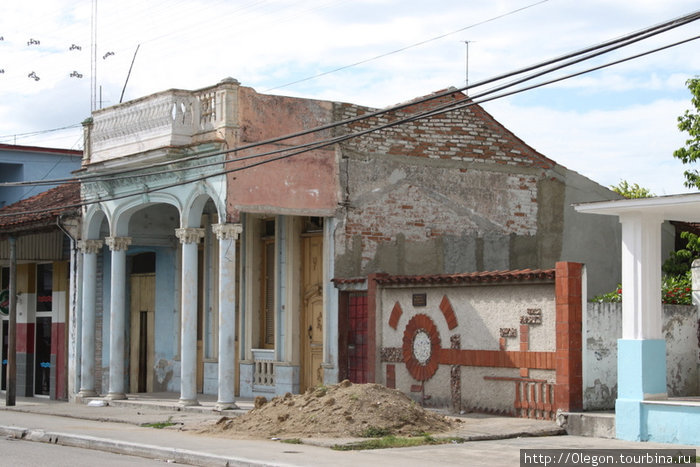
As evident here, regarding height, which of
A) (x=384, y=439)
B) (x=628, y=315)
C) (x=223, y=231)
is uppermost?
(x=223, y=231)

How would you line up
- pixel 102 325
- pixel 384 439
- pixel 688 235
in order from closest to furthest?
1. pixel 384 439
2. pixel 688 235
3. pixel 102 325

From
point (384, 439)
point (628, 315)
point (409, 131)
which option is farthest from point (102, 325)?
point (628, 315)

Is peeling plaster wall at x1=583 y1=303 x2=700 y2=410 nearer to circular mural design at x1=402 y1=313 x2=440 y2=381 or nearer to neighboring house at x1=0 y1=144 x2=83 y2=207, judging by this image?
circular mural design at x1=402 y1=313 x2=440 y2=381

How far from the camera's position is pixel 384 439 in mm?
14172

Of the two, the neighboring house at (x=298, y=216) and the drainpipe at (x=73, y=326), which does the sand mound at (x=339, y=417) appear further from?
the drainpipe at (x=73, y=326)

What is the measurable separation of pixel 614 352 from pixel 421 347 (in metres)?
3.54

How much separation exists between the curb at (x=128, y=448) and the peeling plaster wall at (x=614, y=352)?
5.59 meters

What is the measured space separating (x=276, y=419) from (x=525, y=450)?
4.19 m

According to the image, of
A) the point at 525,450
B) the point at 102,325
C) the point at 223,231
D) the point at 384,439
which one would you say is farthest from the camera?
the point at 102,325

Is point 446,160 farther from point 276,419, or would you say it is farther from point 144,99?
point 276,419

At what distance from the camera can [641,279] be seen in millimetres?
14445

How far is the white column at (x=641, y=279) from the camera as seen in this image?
568 inches

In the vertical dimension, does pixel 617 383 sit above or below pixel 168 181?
below

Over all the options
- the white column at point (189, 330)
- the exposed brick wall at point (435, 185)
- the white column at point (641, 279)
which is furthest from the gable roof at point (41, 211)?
the white column at point (641, 279)
